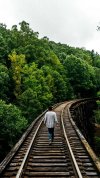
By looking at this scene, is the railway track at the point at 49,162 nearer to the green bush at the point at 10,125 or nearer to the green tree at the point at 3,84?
the green bush at the point at 10,125

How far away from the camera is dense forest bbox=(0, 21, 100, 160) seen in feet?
99.1

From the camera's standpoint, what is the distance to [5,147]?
28328 mm

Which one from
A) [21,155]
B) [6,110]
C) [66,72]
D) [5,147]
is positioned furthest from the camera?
[66,72]

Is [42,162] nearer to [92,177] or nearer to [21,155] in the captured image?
[21,155]

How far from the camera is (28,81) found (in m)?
49.5

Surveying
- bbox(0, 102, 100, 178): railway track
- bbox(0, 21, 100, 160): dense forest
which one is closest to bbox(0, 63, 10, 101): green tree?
bbox(0, 21, 100, 160): dense forest

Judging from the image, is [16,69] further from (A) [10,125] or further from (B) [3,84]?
(A) [10,125]

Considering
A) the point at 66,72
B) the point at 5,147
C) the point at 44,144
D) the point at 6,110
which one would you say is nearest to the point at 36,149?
the point at 44,144

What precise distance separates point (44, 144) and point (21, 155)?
233 cm

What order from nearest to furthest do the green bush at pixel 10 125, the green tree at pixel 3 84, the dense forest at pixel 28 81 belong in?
the green bush at pixel 10 125 < the dense forest at pixel 28 81 < the green tree at pixel 3 84

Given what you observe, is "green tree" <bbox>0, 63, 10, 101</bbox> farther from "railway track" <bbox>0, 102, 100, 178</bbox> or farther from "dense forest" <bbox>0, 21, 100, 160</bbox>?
"railway track" <bbox>0, 102, 100, 178</bbox>

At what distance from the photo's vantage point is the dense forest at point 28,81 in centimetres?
3020

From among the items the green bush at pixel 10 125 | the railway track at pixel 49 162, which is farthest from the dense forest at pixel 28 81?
the railway track at pixel 49 162

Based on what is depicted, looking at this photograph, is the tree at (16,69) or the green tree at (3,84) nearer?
the green tree at (3,84)
